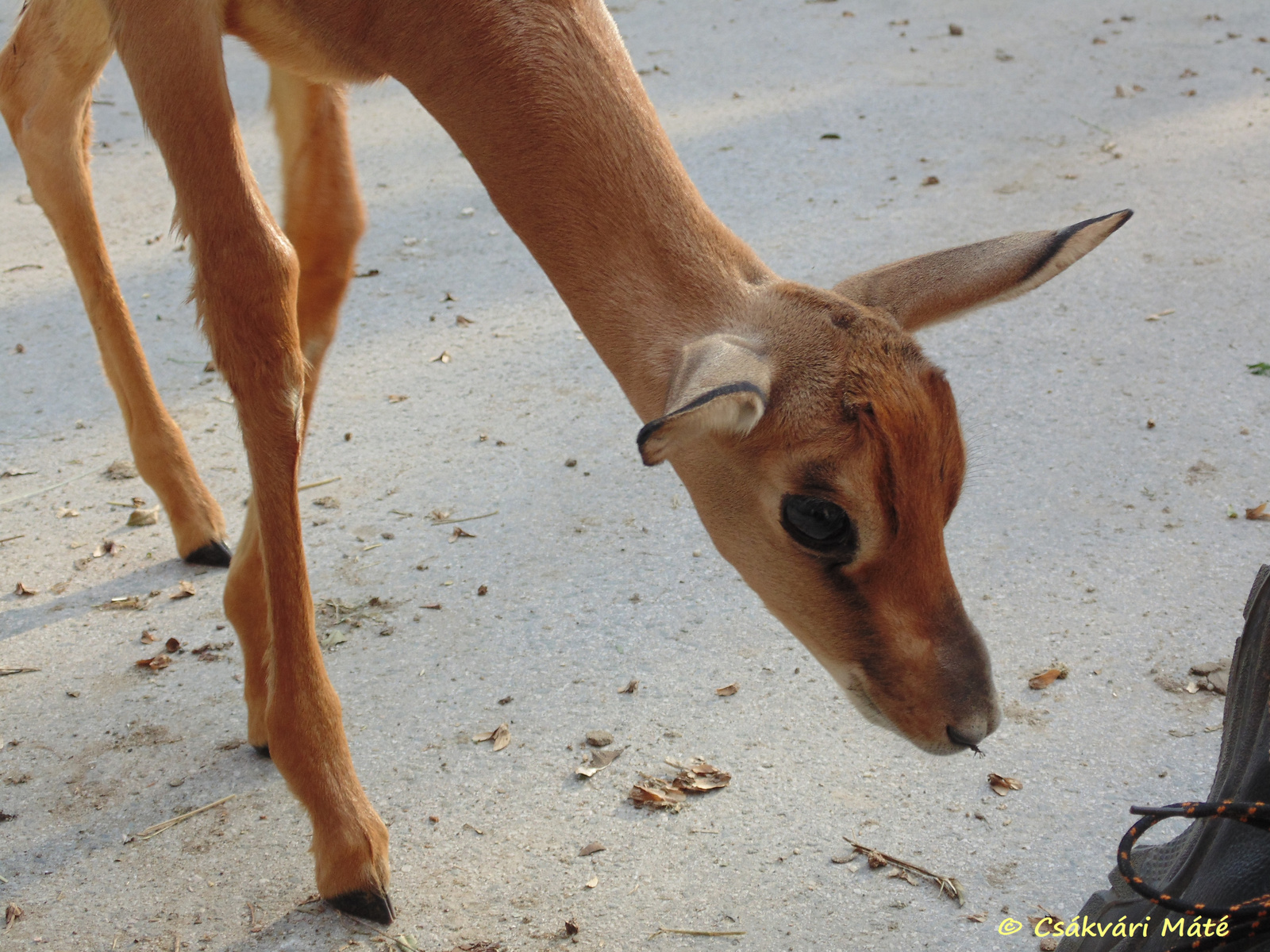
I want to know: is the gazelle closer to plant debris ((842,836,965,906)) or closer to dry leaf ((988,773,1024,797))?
plant debris ((842,836,965,906))

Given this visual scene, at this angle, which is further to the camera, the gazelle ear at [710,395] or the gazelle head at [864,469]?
the gazelle head at [864,469]

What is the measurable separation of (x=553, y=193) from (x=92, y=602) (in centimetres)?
239

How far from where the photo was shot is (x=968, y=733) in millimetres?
2535

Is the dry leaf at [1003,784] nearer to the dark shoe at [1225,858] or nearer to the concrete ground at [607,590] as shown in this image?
the concrete ground at [607,590]

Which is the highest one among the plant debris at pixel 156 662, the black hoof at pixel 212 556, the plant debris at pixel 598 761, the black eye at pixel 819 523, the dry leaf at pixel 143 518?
the black eye at pixel 819 523

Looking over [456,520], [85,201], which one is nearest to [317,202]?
[85,201]

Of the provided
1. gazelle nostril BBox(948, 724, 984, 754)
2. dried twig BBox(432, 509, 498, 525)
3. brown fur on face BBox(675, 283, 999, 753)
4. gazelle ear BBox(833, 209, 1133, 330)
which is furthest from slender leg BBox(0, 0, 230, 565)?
gazelle nostril BBox(948, 724, 984, 754)

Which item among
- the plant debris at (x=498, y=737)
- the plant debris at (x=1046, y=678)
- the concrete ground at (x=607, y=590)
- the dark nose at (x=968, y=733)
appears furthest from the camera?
the plant debris at (x=1046, y=678)

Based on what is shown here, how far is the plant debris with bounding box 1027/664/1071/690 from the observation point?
3.50 m

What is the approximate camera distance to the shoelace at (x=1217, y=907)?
1919 millimetres

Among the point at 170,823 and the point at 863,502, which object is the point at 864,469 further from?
the point at 170,823

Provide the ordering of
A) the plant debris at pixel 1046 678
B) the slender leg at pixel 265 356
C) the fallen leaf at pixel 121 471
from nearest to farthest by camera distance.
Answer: the slender leg at pixel 265 356 → the plant debris at pixel 1046 678 → the fallen leaf at pixel 121 471

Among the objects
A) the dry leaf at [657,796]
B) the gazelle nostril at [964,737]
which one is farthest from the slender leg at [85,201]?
the gazelle nostril at [964,737]

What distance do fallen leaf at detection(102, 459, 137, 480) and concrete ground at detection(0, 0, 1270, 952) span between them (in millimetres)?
54
